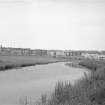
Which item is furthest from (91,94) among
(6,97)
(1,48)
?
(1,48)

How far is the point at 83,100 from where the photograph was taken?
6250 millimetres

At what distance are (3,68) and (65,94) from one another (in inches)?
785

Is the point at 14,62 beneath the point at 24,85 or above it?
above

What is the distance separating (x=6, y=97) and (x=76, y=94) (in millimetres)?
4669

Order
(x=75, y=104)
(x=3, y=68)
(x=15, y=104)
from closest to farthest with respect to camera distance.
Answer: (x=75, y=104), (x=15, y=104), (x=3, y=68)

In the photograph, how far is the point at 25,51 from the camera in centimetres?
10531

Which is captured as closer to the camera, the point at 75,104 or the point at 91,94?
the point at 75,104

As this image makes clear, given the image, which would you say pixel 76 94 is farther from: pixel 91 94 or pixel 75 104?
pixel 75 104

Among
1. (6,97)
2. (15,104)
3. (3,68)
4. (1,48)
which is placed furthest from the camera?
(1,48)

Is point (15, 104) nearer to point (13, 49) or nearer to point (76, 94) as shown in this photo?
point (76, 94)

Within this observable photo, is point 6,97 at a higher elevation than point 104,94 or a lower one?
lower

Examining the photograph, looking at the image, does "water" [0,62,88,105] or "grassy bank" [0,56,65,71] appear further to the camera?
"grassy bank" [0,56,65,71]

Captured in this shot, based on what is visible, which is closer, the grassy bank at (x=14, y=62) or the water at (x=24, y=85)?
the water at (x=24, y=85)

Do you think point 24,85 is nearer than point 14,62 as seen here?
Yes
